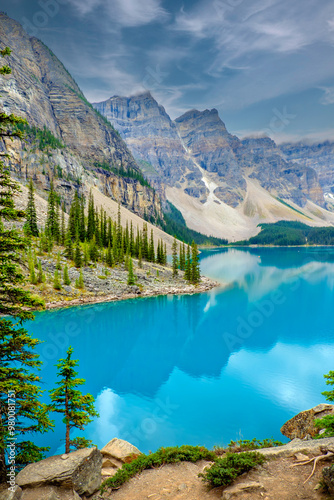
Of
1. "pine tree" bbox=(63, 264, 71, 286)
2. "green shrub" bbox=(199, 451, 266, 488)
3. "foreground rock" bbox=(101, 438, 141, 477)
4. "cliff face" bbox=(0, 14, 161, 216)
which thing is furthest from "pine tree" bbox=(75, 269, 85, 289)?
"cliff face" bbox=(0, 14, 161, 216)

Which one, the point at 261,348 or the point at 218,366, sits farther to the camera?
the point at 261,348

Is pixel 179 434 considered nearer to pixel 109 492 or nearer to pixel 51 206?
pixel 109 492

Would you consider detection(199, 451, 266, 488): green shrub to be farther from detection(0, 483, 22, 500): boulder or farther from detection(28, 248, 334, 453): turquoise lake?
detection(28, 248, 334, 453): turquoise lake

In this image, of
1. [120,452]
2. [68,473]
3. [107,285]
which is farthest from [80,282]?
[68,473]

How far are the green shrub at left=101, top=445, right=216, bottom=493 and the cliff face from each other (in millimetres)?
125152

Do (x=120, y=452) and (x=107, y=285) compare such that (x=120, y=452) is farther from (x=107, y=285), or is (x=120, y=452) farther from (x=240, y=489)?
(x=107, y=285)

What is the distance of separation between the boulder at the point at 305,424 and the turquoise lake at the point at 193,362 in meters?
0.98

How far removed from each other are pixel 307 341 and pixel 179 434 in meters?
25.6

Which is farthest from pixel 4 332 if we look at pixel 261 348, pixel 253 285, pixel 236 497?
pixel 253 285

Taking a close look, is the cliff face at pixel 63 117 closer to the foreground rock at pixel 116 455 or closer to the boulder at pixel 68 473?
the foreground rock at pixel 116 455

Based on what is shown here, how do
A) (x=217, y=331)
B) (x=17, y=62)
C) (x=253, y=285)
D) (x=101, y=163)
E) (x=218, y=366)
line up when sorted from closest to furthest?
(x=218, y=366), (x=217, y=331), (x=253, y=285), (x=17, y=62), (x=101, y=163)

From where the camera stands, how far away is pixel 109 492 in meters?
9.22

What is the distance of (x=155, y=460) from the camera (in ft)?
35.4

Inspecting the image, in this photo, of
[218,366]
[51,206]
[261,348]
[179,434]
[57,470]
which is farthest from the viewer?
[51,206]
